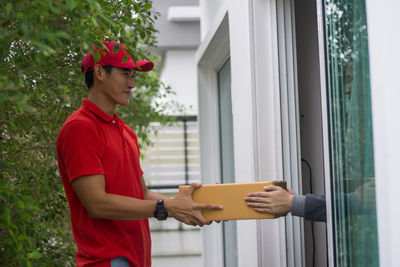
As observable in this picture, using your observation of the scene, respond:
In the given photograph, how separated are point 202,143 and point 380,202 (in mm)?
3136

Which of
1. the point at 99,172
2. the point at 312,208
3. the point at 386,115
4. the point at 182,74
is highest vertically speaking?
the point at 182,74

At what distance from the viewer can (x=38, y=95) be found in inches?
75.0

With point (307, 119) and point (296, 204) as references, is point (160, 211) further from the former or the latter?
point (307, 119)

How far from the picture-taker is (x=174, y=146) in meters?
8.23

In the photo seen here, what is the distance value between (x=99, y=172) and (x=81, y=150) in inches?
3.9

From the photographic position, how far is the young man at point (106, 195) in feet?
5.78

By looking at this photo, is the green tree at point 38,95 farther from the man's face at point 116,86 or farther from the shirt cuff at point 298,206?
the shirt cuff at point 298,206

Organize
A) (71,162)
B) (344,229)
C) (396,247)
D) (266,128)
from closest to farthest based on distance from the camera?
(396,247), (344,229), (71,162), (266,128)

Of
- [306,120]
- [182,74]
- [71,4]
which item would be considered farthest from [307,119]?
[182,74]

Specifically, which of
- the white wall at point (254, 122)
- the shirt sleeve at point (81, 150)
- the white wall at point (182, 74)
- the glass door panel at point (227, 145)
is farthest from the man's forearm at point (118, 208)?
the white wall at point (182, 74)

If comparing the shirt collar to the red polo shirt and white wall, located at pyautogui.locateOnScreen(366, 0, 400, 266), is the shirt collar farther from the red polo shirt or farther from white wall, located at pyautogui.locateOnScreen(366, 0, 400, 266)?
white wall, located at pyautogui.locateOnScreen(366, 0, 400, 266)

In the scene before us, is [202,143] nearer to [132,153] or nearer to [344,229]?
[132,153]

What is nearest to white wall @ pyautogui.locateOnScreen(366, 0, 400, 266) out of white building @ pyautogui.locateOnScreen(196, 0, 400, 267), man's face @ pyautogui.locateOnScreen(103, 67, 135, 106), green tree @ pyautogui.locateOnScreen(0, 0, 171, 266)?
white building @ pyautogui.locateOnScreen(196, 0, 400, 267)

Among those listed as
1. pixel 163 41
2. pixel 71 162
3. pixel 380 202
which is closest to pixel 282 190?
pixel 380 202
